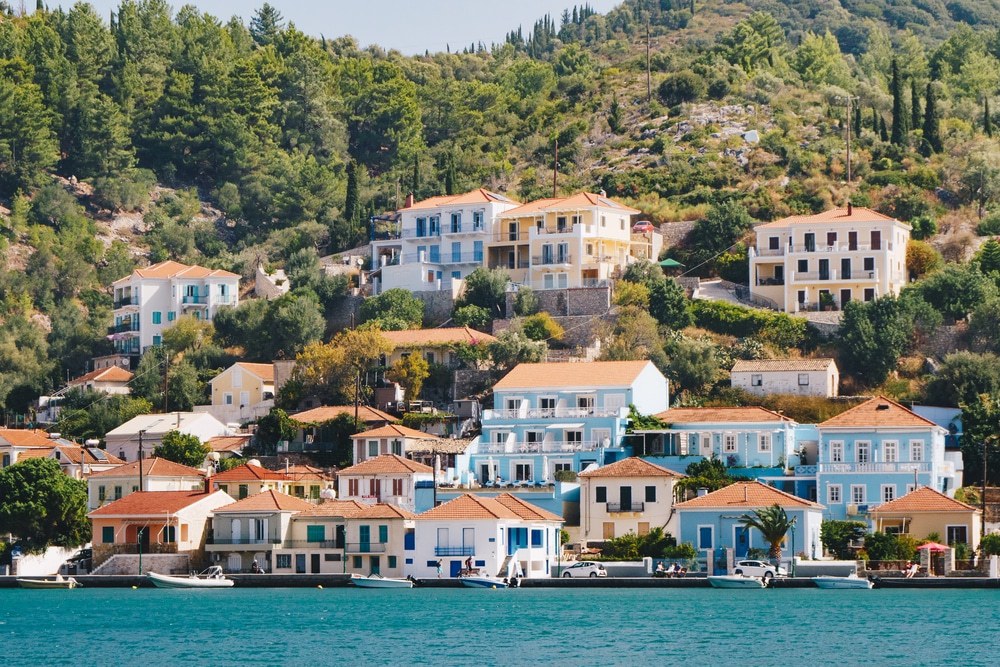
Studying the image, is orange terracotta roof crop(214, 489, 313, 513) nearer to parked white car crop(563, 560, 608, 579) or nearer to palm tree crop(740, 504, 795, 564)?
parked white car crop(563, 560, 608, 579)

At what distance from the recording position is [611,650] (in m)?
56.3

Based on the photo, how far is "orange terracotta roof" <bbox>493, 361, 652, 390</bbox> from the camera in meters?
87.5

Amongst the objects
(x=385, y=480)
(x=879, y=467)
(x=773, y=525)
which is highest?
(x=879, y=467)

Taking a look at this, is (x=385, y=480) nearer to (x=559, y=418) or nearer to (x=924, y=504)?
(x=559, y=418)

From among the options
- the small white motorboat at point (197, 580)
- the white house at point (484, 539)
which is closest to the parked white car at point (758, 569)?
the white house at point (484, 539)

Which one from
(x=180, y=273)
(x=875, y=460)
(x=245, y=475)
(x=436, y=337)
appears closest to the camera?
(x=875, y=460)

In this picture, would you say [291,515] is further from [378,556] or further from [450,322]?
[450,322]

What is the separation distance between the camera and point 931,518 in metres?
75.3

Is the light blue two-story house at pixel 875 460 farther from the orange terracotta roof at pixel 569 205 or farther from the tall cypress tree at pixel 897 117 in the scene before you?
the tall cypress tree at pixel 897 117

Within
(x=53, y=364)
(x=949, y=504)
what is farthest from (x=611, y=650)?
(x=53, y=364)

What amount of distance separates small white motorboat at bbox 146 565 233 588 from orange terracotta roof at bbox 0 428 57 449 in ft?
57.1

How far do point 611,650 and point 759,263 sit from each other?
47.0 m

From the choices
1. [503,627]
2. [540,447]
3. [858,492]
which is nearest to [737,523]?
[858,492]

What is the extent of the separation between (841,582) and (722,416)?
12.4 meters
